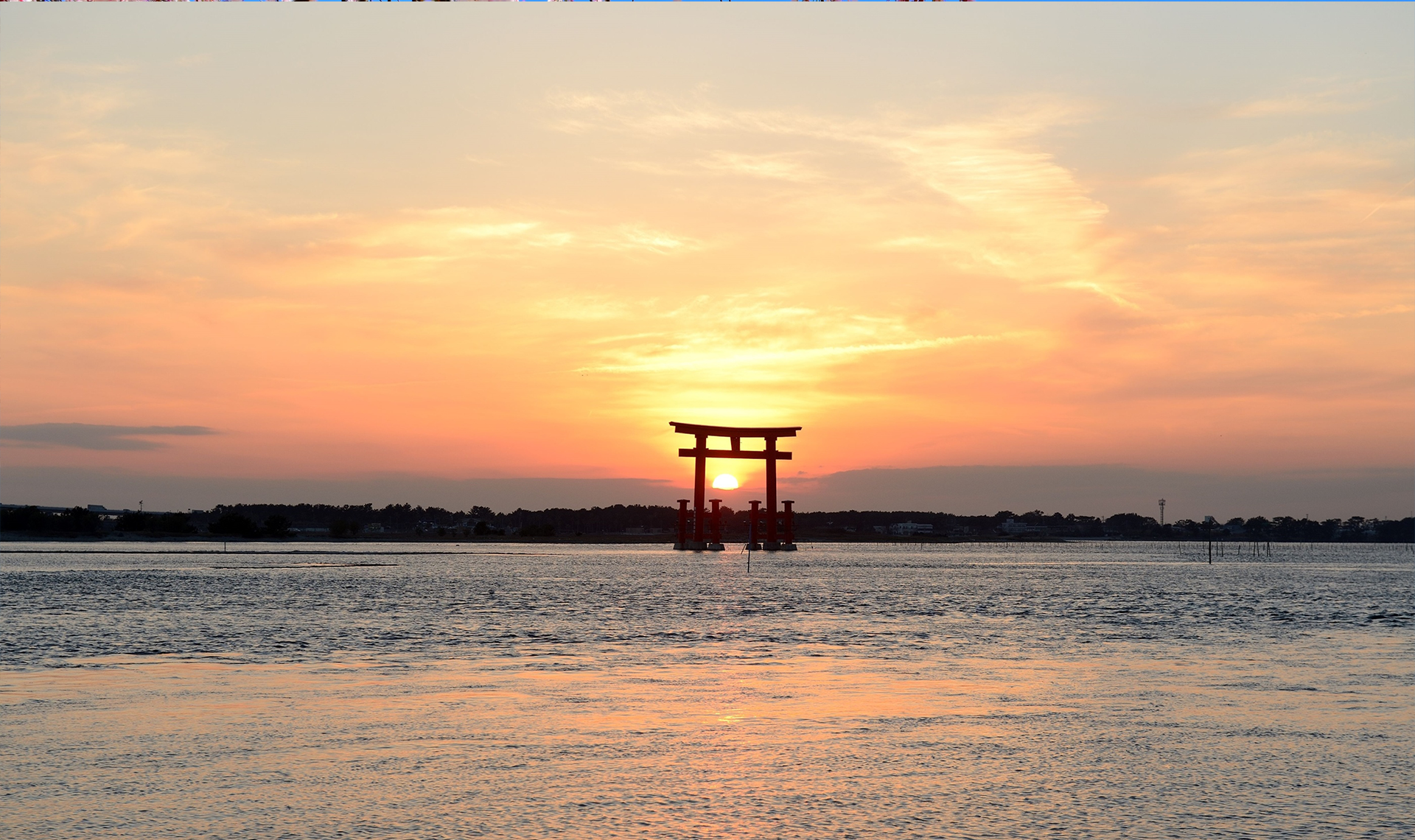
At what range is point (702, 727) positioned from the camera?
44.8ft

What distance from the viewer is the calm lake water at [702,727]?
Answer: 9.40 metres

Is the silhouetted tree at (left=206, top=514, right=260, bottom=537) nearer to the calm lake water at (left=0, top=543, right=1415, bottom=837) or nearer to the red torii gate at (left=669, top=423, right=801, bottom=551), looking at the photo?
the red torii gate at (left=669, top=423, right=801, bottom=551)

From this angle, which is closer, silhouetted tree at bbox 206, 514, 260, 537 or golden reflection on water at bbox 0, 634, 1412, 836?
golden reflection on water at bbox 0, 634, 1412, 836

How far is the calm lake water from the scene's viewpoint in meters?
9.40

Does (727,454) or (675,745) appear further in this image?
(727,454)

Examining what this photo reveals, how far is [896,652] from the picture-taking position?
23.7 meters

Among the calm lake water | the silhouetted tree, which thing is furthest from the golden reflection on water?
the silhouetted tree

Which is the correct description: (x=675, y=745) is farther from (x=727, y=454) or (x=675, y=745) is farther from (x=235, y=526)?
(x=235, y=526)

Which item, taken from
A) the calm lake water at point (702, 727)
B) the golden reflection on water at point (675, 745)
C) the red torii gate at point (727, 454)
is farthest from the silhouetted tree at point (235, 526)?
the golden reflection on water at point (675, 745)

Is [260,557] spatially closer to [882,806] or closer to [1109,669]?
[1109,669]

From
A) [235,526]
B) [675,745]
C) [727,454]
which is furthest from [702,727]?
[235,526]

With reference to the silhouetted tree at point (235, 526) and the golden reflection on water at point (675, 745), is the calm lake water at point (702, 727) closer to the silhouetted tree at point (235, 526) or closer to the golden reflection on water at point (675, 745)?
the golden reflection on water at point (675, 745)

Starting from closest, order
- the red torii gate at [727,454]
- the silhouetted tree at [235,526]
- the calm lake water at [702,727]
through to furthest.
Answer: the calm lake water at [702,727]
the red torii gate at [727,454]
the silhouetted tree at [235,526]

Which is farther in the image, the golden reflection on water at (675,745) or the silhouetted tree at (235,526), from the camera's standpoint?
the silhouetted tree at (235,526)
